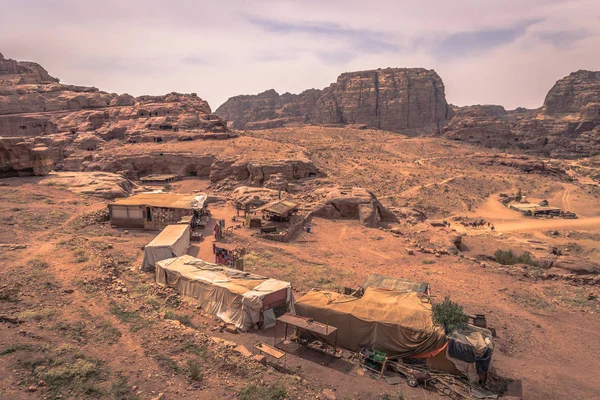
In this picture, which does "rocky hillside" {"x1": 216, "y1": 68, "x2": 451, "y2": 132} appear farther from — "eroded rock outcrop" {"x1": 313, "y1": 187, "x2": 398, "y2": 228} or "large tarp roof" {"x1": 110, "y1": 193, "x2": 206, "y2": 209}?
"large tarp roof" {"x1": 110, "y1": 193, "x2": 206, "y2": 209}

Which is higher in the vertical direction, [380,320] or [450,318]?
[450,318]

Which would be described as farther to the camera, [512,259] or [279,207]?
[279,207]

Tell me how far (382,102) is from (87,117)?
286 ft

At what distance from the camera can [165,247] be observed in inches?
722

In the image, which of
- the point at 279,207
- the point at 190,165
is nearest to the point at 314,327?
the point at 279,207

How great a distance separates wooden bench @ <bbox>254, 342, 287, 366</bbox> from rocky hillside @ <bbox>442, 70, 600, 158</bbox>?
92.9m

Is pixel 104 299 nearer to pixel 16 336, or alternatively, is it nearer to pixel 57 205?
pixel 16 336

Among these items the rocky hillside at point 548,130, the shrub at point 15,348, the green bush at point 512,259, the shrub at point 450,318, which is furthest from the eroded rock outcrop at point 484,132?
the shrub at point 15,348

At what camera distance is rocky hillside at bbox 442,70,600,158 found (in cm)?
9169

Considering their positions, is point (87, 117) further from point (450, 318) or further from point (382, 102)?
point (382, 102)

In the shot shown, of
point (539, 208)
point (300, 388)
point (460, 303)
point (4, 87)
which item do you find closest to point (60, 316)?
point (300, 388)

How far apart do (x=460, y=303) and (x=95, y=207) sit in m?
26.6

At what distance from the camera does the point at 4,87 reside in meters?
75.6

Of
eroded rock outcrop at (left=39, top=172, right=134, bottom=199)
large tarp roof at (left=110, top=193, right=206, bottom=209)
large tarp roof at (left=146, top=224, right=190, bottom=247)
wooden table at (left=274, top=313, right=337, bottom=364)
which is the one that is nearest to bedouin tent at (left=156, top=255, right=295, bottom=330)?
wooden table at (left=274, top=313, right=337, bottom=364)
